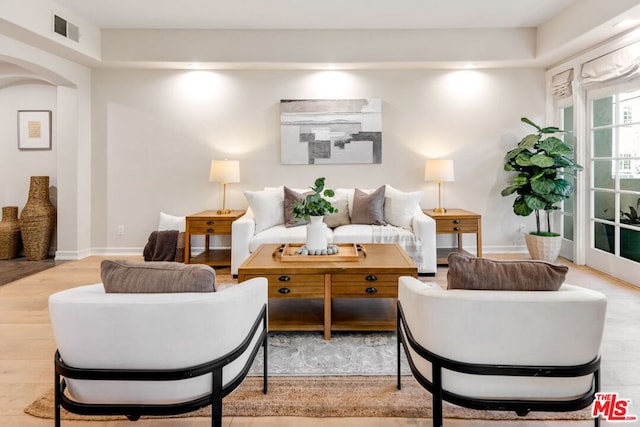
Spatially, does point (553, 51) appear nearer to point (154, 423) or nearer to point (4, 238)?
point (154, 423)

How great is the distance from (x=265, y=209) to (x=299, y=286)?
1.82m

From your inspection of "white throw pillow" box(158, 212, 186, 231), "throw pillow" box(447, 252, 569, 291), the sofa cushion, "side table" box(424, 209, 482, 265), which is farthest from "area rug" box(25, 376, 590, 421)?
"white throw pillow" box(158, 212, 186, 231)

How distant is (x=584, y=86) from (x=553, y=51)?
52cm

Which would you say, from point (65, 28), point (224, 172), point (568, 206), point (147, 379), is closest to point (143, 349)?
point (147, 379)

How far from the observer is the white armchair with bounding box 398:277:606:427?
4.08 feet

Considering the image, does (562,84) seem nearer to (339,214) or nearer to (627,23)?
(627,23)

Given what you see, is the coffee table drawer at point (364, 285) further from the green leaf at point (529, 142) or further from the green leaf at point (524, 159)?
the green leaf at point (529, 142)

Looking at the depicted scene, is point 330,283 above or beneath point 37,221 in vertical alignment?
beneath

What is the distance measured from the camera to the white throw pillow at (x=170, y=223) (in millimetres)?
4773

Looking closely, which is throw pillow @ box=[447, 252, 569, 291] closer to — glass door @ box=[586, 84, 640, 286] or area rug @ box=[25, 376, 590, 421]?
area rug @ box=[25, 376, 590, 421]

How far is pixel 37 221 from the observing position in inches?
186

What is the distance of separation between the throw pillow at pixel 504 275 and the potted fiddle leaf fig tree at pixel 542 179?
334 centimetres

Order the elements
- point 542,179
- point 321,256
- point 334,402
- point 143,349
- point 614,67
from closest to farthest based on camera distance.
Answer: point 143,349
point 334,402
point 321,256
point 614,67
point 542,179

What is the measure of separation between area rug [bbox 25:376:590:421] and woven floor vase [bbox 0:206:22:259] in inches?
156
